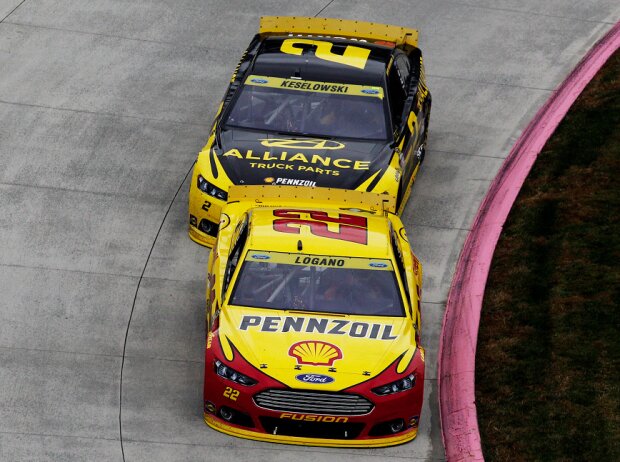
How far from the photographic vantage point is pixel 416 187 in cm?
1680

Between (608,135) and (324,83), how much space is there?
138 inches

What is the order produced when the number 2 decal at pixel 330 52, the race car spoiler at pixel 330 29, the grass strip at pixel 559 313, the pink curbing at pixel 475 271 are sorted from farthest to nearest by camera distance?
the race car spoiler at pixel 330 29
the number 2 decal at pixel 330 52
the pink curbing at pixel 475 271
the grass strip at pixel 559 313

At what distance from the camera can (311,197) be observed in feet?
46.8

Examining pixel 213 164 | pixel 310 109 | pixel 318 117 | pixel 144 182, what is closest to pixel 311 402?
pixel 213 164

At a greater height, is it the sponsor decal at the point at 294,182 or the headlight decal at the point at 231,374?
the headlight decal at the point at 231,374

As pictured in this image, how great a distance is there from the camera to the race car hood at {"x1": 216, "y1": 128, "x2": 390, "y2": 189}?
1488 centimetres

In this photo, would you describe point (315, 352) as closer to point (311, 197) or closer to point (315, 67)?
point (311, 197)

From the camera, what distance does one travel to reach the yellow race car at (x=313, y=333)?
1180 cm

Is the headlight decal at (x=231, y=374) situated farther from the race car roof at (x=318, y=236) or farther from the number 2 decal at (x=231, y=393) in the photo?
the race car roof at (x=318, y=236)

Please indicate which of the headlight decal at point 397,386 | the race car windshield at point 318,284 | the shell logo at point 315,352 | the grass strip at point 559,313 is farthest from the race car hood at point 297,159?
the headlight decal at point 397,386

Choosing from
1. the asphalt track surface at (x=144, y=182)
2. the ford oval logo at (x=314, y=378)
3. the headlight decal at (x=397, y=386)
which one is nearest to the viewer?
the ford oval logo at (x=314, y=378)

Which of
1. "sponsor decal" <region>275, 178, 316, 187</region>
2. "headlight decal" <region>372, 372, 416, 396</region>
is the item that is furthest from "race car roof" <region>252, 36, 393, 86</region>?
"headlight decal" <region>372, 372, 416, 396</region>

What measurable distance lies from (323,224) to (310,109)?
290 centimetres

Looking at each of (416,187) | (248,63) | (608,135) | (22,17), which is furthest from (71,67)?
(608,135)
